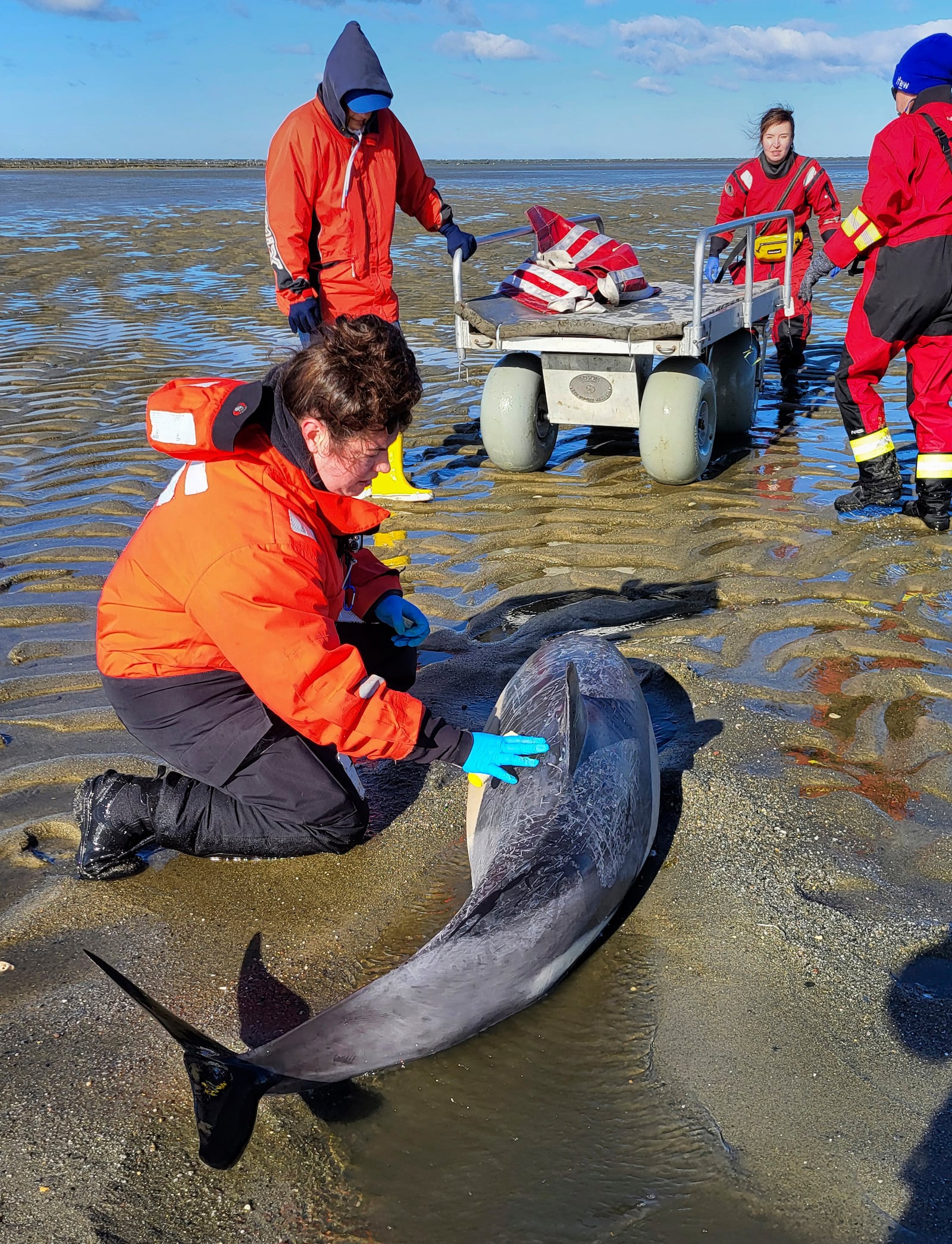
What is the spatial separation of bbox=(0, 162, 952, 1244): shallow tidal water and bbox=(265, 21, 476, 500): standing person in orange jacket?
4.67ft

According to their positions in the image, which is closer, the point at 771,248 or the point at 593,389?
the point at 593,389

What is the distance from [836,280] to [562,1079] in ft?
51.0

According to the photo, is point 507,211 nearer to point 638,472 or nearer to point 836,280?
point 836,280

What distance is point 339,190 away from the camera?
617 cm

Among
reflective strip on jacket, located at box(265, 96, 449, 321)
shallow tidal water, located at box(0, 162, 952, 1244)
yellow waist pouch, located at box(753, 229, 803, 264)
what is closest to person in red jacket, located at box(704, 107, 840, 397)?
yellow waist pouch, located at box(753, 229, 803, 264)

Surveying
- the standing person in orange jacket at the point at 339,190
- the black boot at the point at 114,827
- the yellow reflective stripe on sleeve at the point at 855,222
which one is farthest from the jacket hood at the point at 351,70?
the black boot at the point at 114,827

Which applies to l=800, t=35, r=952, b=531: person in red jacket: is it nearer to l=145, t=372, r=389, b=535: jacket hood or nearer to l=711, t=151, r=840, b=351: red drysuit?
l=711, t=151, r=840, b=351: red drysuit

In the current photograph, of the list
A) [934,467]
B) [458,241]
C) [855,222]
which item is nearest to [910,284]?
[855,222]

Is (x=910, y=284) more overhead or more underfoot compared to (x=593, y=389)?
more overhead

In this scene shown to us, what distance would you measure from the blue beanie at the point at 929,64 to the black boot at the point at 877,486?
2.06 metres

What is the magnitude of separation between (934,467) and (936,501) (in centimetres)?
20

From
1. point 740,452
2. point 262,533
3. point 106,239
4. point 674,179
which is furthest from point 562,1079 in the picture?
point 674,179

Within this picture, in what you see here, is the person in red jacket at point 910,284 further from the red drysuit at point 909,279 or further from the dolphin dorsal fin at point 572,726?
the dolphin dorsal fin at point 572,726

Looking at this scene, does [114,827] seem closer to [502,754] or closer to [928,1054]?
[502,754]
